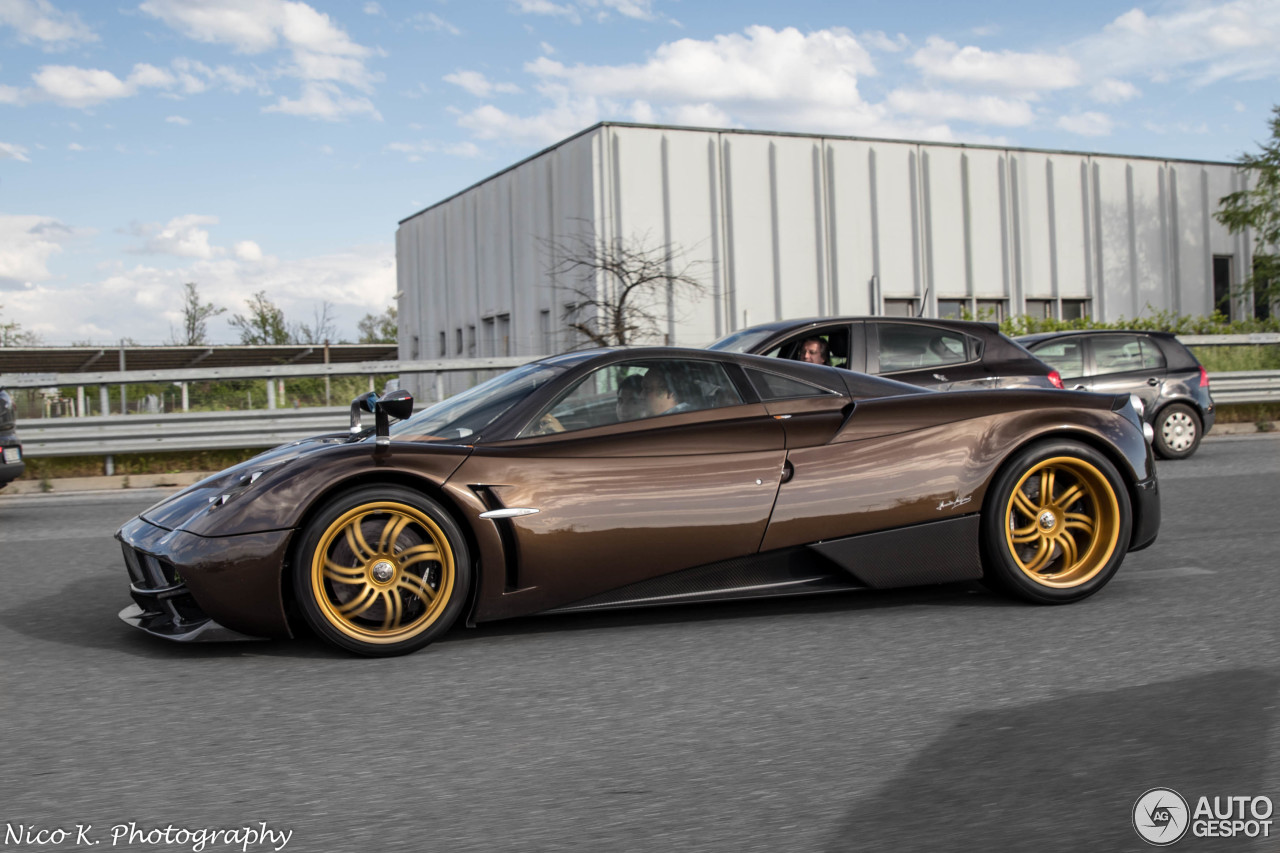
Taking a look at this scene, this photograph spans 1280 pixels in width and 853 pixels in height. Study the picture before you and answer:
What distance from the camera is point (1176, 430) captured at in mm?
13133

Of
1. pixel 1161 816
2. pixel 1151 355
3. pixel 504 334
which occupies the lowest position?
pixel 1161 816

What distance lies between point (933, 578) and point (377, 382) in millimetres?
11989

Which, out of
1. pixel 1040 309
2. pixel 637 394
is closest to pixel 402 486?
pixel 637 394

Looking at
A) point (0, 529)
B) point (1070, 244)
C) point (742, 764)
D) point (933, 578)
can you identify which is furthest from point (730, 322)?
point (742, 764)

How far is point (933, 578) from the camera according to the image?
511 centimetres

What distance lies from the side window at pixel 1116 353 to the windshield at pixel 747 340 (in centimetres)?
534

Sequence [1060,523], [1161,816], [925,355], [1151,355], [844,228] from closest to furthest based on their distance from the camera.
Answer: [1161,816] → [1060,523] → [925,355] → [1151,355] → [844,228]

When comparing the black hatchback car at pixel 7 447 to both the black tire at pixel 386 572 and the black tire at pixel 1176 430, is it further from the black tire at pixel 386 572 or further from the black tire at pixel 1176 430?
the black tire at pixel 1176 430

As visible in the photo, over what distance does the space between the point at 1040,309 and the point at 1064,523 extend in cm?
2621

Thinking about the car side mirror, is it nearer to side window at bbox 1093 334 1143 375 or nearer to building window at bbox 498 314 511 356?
side window at bbox 1093 334 1143 375

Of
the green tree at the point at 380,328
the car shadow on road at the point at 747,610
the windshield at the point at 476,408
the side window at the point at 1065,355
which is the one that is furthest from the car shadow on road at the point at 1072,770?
the green tree at the point at 380,328

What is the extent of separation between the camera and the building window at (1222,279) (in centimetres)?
3212

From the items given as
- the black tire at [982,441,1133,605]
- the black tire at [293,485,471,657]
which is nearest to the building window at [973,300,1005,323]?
the black tire at [982,441,1133,605]

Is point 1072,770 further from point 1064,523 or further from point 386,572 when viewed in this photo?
point 386,572
